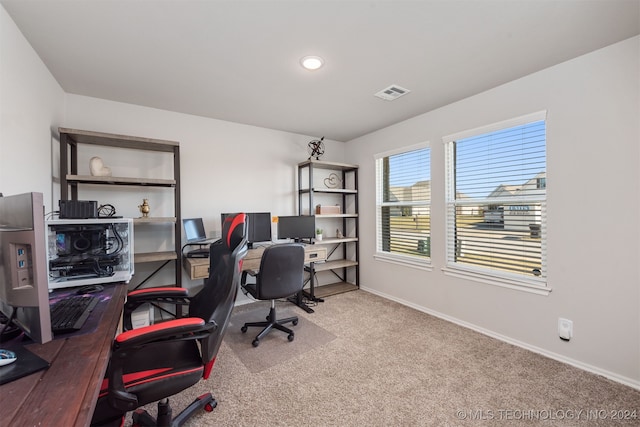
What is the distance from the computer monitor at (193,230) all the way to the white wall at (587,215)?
303cm

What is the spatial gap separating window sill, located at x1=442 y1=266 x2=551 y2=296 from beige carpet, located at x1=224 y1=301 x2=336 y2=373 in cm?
149

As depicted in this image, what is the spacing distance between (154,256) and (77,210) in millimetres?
920

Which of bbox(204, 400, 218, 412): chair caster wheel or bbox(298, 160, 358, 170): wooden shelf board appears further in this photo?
bbox(298, 160, 358, 170): wooden shelf board

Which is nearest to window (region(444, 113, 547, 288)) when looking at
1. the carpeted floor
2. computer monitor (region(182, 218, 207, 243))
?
the carpeted floor

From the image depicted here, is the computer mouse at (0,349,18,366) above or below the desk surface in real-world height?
above

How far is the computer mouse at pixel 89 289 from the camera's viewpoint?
1.67 meters

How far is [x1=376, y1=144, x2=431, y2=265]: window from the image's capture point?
3.39 meters

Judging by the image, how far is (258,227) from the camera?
3.54m

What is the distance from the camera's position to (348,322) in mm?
3012

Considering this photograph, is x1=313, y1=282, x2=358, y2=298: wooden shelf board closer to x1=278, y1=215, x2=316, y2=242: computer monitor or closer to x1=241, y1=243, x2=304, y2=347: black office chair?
x1=278, y1=215, x2=316, y2=242: computer monitor

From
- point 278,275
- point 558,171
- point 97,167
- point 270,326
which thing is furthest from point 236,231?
point 558,171

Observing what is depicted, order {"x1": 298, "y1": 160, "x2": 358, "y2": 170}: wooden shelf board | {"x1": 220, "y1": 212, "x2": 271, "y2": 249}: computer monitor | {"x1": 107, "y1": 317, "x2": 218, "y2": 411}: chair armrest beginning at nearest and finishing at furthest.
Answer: {"x1": 107, "y1": 317, "x2": 218, "y2": 411}: chair armrest < {"x1": 220, "y1": 212, "x2": 271, "y2": 249}: computer monitor < {"x1": 298, "y1": 160, "x2": 358, "y2": 170}: wooden shelf board

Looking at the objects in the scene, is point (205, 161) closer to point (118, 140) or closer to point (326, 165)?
point (118, 140)

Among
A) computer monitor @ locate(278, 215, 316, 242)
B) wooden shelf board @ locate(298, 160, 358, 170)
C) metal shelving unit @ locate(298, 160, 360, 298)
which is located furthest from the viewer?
metal shelving unit @ locate(298, 160, 360, 298)
